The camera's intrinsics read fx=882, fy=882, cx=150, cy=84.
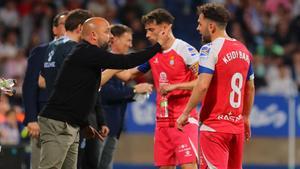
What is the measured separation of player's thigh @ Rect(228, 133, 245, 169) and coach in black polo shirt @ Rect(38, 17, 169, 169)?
131cm

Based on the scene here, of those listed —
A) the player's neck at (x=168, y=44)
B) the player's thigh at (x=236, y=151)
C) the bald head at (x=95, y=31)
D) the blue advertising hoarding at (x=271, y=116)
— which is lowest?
the blue advertising hoarding at (x=271, y=116)

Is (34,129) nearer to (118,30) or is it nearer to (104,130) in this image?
(104,130)

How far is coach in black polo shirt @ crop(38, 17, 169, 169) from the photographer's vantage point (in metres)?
9.42

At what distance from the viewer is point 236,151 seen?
9.67 meters

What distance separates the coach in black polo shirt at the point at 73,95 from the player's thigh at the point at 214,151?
3.62ft

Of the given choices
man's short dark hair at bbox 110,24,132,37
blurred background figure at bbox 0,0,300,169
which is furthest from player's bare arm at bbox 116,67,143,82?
blurred background figure at bbox 0,0,300,169

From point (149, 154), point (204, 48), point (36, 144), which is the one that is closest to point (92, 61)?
point (204, 48)

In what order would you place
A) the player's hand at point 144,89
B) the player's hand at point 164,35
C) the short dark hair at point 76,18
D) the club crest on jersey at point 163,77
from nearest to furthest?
the short dark hair at point 76,18 → the player's hand at point 164,35 → the club crest on jersey at point 163,77 → the player's hand at point 144,89

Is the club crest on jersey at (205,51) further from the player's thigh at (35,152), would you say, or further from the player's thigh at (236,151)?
the player's thigh at (35,152)

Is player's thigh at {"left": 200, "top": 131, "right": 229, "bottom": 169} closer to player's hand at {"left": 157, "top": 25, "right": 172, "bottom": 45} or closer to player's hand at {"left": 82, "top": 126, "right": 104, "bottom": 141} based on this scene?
player's hand at {"left": 82, "top": 126, "right": 104, "bottom": 141}

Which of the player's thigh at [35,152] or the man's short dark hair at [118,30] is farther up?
the man's short dark hair at [118,30]

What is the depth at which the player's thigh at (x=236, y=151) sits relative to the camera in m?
9.63

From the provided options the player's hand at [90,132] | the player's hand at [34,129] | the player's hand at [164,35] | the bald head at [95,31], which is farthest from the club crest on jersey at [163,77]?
the player's hand at [34,129]

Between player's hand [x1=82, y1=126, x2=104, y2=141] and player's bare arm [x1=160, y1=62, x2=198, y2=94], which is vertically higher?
player's bare arm [x1=160, y1=62, x2=198, y2=94]
